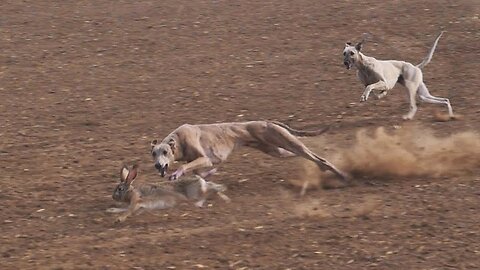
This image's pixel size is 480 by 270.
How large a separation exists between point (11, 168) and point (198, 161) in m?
2.43

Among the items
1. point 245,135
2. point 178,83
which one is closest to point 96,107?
point 178,83

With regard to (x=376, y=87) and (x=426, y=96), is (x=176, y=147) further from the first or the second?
(x=426, y=96)

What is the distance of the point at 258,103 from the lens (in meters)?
13.5

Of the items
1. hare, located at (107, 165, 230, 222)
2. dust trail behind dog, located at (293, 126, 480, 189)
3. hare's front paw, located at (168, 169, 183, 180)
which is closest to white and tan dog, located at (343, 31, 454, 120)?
dust trail behind dog, located at (293, 126, 480, 189)

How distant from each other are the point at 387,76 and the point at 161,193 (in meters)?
4.33

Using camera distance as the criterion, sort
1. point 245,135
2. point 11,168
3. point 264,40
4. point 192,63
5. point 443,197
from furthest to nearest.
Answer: point 264,40 < point 192,63 < point 11,168 < point 245,135 < point 443,197

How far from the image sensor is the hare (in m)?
9.45

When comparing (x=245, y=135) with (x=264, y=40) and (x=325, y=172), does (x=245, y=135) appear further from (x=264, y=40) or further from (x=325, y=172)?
(x=264, y=40)

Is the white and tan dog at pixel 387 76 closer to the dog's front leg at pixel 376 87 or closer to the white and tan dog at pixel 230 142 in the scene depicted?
the dog's front leg at pixel 376 87

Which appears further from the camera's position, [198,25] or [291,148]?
[198,25]

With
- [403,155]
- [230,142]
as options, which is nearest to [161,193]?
[230,142]

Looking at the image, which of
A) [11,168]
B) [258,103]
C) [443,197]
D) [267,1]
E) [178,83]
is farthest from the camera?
[267,1]

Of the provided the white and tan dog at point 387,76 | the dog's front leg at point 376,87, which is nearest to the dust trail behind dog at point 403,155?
the dog's front leg at point 376,87

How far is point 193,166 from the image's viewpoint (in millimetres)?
9812
